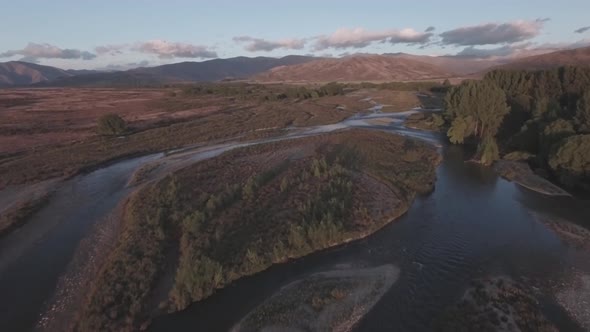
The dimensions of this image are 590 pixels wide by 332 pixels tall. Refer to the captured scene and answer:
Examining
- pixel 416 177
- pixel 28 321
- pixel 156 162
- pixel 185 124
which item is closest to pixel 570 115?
pixel 416 177

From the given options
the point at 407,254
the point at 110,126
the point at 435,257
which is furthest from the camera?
the point at 110,126

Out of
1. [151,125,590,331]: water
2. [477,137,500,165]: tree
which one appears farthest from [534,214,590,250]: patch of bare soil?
[477,137,500,165]: tree

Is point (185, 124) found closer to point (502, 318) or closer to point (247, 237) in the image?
point (247, 237)

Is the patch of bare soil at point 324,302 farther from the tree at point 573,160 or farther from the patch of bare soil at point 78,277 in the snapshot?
the tree at point 573,160

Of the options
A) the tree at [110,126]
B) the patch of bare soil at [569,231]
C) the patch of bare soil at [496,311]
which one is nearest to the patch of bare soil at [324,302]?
the patch of bare soil at [496,311]

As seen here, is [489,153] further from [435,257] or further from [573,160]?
[435,257]

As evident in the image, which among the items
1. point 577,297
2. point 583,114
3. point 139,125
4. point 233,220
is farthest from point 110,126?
point 577,297
